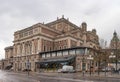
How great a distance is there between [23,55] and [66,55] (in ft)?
111

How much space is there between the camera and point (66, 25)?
410ft

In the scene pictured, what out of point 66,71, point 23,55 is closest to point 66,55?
point 66,71

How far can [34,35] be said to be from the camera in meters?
107

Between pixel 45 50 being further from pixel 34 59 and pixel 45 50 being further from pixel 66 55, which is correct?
pixel 66 55

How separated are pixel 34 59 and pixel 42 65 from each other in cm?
1094

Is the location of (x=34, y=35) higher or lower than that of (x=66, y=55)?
higher

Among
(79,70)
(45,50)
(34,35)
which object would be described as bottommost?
(79,70)

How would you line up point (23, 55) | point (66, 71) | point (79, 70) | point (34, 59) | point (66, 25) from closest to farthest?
point (66, 71) → point (79, 70) → point (34, 59) → point (23, 55) → point (66, 25)

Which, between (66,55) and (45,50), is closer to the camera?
(66,55)

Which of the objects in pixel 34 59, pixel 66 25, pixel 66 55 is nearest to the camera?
pixel 66 55

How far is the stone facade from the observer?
347 feet

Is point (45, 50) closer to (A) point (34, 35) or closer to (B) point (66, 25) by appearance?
(A) point (34, 35)

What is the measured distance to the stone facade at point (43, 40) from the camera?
106 m

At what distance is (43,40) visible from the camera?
107m
